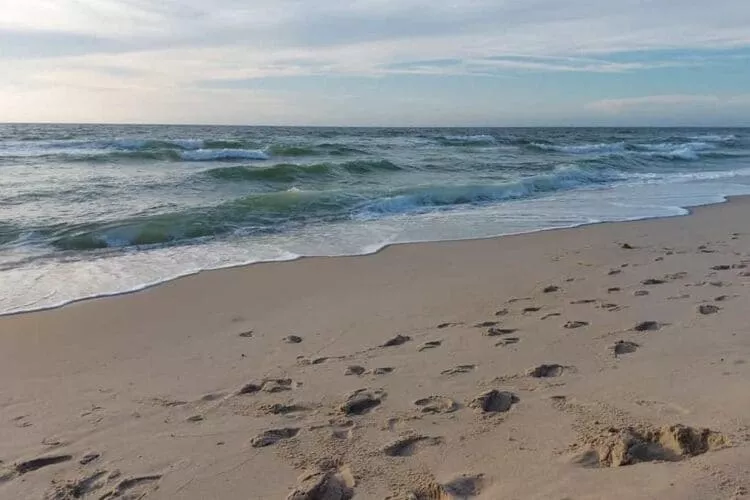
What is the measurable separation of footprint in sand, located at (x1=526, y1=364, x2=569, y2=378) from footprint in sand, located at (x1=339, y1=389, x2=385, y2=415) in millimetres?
867

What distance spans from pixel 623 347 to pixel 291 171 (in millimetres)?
13403

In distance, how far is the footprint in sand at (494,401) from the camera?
3127 millimetres

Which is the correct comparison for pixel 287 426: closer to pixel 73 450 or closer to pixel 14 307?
pixel 73 450

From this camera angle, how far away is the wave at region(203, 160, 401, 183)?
15805 millimetres

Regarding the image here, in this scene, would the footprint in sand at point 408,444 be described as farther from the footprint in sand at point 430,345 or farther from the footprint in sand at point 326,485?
the footprint in sand at point 430,345

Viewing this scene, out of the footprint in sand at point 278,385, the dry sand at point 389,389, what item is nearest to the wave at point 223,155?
the dry sand at point 389,389

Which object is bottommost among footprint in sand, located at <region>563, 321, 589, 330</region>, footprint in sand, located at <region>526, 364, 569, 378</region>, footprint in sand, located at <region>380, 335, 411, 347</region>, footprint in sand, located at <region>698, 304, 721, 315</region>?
footprint in sand, located at <region>380, 335, 411, 347</region>

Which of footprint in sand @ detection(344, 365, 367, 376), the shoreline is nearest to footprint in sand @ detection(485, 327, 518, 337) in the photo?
footprint in sand @ detection(344, 365, 367, 376)

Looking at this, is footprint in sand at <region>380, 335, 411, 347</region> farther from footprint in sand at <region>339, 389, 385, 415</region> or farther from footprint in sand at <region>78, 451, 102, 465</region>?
footprint in sand at <region>78, 451, 102, 465</region>

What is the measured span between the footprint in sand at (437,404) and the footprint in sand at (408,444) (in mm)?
301

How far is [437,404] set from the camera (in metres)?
3.22

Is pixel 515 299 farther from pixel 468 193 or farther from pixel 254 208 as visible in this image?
pixel 468 193

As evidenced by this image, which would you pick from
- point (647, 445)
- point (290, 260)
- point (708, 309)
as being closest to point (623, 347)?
point (708, 309)

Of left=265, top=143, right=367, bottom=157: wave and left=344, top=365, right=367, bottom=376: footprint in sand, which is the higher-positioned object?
left=265, top=143, right=367, bottom=157: wave
